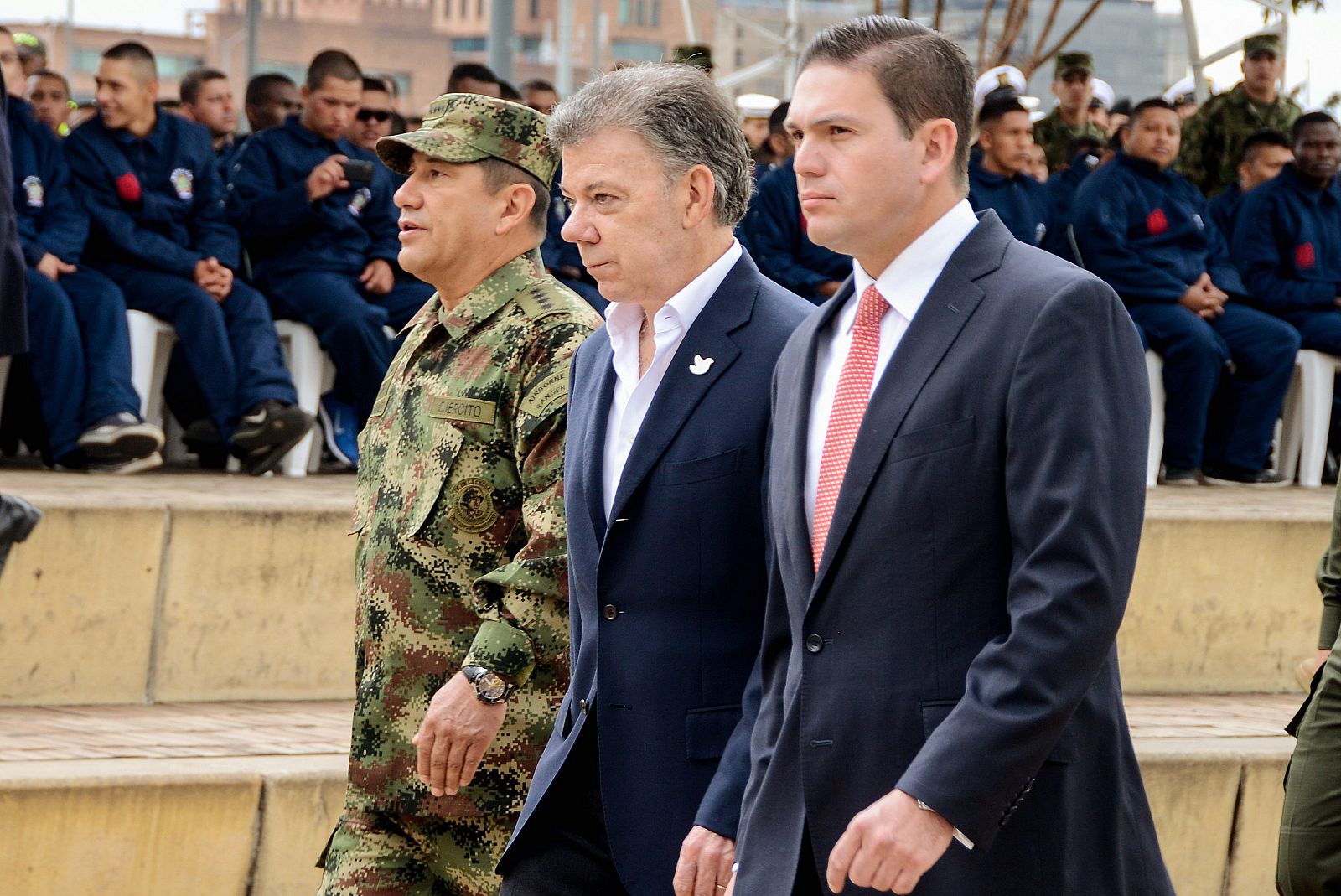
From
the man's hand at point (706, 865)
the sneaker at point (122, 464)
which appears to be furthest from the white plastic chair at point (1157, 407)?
the man's hand at point (706, 865)

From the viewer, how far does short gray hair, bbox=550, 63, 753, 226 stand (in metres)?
2.87

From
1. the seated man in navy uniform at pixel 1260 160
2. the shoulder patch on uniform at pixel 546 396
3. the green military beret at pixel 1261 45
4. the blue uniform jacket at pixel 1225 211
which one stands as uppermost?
the green military beret at pixel 1261 45

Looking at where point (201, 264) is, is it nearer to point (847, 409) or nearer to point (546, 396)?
point (546, 396)

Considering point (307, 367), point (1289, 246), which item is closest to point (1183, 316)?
point (1289, 246)

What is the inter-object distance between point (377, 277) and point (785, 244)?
1.79 meters

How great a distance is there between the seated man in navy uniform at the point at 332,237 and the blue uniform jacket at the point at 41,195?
2.43ft

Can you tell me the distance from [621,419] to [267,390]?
4.10m

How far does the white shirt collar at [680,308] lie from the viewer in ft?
9.45

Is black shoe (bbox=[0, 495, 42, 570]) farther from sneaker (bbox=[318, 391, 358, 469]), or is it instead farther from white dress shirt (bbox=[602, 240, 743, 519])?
sneaker (bbox=[318, 391, 358, 469])

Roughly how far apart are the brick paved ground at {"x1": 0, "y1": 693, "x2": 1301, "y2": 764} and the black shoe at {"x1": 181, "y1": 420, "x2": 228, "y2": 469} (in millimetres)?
1711

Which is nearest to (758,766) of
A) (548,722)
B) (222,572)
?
(548,722)

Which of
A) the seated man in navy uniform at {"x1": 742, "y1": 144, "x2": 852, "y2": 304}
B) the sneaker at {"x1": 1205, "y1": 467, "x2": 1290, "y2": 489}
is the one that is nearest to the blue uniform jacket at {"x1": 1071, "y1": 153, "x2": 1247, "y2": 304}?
the sneaker at {"x1": 1205, "y1": 467, "x2": 1290, "y2": 489}

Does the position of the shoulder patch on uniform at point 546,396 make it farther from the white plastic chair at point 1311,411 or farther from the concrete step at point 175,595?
the white plastic chair at point 1311,411

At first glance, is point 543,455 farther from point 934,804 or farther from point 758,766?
point 934,804
